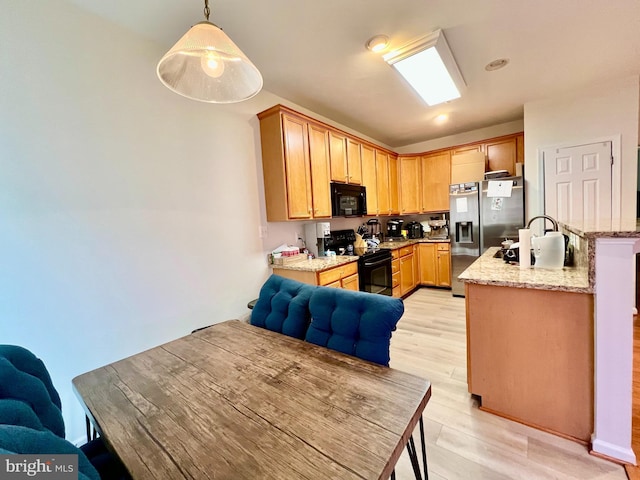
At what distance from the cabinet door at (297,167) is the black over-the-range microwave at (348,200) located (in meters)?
0.46

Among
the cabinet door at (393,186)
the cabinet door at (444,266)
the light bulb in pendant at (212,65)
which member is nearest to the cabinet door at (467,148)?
the cabinet door at (393,186)

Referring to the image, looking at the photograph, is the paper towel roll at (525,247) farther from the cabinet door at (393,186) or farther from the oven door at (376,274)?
the cabinet door at (393,186)

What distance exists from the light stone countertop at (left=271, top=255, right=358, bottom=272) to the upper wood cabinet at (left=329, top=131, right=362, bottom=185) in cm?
104

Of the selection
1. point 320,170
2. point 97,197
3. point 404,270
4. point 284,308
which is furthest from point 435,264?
point 97,197

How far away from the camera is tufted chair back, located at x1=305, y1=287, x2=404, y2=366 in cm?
114

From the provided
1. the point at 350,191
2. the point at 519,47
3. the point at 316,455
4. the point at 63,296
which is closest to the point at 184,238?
the point at 63,296

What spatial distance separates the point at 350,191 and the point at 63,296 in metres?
2.95

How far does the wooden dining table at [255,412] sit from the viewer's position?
0.67 metres

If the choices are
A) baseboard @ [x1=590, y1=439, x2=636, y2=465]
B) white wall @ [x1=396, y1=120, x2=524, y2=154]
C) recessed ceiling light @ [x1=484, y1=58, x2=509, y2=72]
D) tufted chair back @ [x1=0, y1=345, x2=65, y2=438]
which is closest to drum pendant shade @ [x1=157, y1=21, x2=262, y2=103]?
tufted chair back @ [x1=0, y1=345, x2=65, y2=438]

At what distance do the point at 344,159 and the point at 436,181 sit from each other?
213cm

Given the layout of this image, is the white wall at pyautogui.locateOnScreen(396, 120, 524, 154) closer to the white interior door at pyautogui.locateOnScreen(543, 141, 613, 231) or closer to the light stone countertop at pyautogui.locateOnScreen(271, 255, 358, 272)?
the white interior door at pyautogui.locateOnScreen(543, 141, 613, 231)

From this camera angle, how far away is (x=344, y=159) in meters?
3.48

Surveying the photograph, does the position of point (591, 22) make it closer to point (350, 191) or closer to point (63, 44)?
point (350, 191)

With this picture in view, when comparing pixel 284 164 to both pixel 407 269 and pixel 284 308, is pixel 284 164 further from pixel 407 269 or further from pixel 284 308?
pixel 407 269
